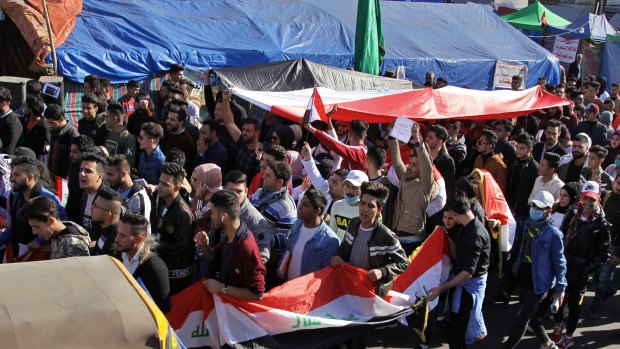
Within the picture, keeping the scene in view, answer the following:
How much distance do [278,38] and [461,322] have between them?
11.7 metres

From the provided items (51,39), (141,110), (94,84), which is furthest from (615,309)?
(51,39)

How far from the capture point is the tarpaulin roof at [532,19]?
2683cm

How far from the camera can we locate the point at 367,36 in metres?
15.3

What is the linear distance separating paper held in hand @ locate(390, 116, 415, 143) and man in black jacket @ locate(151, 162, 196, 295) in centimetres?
226

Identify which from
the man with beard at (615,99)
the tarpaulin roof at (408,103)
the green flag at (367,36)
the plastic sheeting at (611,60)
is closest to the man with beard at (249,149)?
the tarpaulin roof at (408,103)

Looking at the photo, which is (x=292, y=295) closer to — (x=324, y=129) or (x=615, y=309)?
(x=324, y=129)

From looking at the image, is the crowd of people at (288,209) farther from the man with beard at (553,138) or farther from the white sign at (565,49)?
the white sign at (565,49)

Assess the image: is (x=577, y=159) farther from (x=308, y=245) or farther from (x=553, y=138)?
(x=308, y=245)

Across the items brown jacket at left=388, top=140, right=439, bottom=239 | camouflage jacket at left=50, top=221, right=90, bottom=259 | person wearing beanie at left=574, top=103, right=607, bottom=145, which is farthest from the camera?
person wearing beanie at left=574, top=103, right=607, bottom=145

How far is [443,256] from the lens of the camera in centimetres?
648

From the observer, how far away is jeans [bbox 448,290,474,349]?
6410mm

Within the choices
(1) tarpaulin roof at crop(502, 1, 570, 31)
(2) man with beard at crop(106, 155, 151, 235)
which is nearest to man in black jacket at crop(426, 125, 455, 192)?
(2) man with beard at crop(106, 155, 151, 235)

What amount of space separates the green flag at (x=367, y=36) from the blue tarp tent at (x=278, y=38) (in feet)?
6.52

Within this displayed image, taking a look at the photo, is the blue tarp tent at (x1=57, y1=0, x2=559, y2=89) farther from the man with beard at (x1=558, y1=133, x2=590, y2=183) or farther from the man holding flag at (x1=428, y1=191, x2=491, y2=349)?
the man holding flag at (x1=428, y1=191, x2=491, y2=349)
